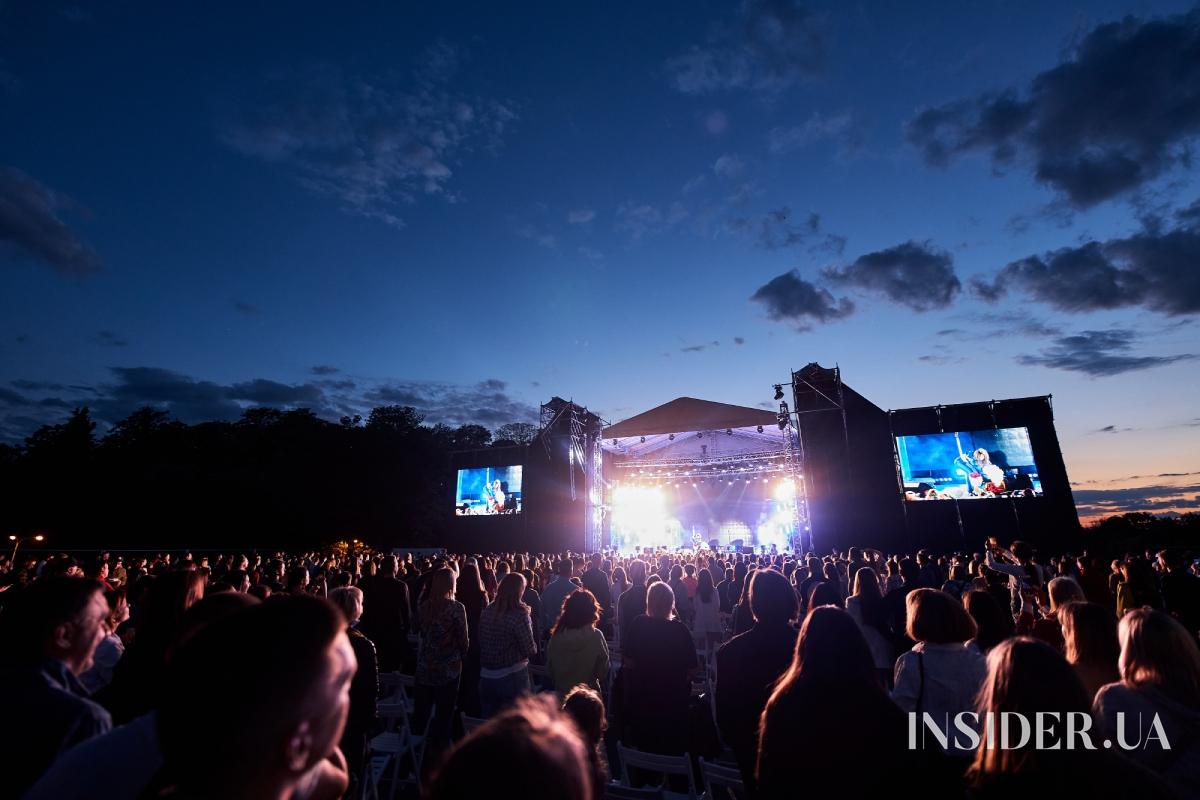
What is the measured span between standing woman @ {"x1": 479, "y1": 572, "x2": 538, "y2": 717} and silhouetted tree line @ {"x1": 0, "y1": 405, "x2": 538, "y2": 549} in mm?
23522

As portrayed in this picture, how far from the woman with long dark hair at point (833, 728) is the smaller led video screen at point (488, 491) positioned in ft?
77.5

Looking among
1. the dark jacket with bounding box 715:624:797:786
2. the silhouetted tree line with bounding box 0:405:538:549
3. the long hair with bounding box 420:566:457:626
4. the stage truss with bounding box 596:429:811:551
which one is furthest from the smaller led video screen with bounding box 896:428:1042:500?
the silhouetted tree line with bounding box 0:405:538:549

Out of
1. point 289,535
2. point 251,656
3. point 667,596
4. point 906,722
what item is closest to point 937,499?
point 667,596

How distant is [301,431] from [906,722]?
124ft

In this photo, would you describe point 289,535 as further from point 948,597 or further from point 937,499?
point 948,597

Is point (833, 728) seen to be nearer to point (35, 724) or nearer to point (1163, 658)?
point (1163, 658)

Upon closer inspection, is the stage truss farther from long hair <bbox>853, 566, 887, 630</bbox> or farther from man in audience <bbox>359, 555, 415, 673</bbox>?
man in audience <bbox>359, 555, 415, 673</bbox>

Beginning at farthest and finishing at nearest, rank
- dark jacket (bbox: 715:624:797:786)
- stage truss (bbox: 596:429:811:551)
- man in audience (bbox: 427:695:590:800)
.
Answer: stage truss (bbox: 596:429:811:551), dark jacket (bbox: 715:624:797:786), man in audience (bbox: 427:695:590:800)

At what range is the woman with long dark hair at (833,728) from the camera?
1.72 meters

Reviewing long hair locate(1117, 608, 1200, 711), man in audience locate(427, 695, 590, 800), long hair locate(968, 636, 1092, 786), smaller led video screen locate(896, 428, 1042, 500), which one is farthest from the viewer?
smaller led video screen locate(896, 428, 1042, 500)

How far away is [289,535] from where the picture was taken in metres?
30.0

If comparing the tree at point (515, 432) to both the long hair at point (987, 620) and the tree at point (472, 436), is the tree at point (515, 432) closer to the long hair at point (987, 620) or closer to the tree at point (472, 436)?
the tree at point (472, 436)

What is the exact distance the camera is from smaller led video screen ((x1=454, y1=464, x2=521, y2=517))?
2503 cm

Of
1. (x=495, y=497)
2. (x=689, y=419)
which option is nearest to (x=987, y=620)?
(x=689, y=419)
